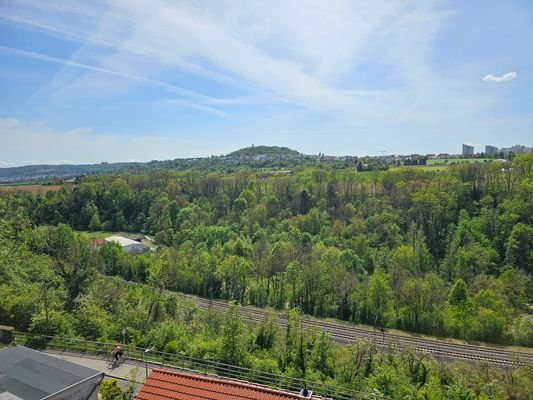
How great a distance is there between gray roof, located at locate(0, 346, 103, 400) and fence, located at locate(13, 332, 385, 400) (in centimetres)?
393

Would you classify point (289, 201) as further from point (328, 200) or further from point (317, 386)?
point (317, 386)

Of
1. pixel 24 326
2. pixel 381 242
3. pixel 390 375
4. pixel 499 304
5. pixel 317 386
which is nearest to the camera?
pixel 317 386

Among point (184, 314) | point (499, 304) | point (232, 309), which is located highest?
point (232, 309)

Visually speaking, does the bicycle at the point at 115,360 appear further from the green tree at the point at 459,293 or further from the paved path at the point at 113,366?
the green tree at the point at 459,293

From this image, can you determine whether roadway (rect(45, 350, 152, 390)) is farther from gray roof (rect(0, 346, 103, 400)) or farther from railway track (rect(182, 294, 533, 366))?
railway track (rect(182, 294, 533, 366))

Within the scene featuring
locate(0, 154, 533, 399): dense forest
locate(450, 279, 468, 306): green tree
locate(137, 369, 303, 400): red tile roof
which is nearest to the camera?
locate(137, 369, 303, 400): red tile roof

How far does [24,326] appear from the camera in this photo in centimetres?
1962

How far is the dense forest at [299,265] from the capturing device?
20922 millimetres

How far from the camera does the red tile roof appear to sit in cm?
866

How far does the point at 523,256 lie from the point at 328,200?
109 feet

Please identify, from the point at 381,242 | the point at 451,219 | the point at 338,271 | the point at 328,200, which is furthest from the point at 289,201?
the point at 338,271

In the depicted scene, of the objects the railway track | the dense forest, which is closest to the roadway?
the dense forest

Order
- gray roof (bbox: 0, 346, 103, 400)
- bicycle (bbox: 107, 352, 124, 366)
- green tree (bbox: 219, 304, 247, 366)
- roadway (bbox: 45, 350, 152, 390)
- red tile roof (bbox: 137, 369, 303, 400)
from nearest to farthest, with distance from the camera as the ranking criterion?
red tile roof (bbox: 137, 369, 303, 400)
gray roof (bbox: 0, 346, 103, 400)
roadway (bbox: 45, 350, 152, 390)
bicycle (bbox: 107, 352, 124, 366)
green tree (bbox: 219, 304, 247, 366)

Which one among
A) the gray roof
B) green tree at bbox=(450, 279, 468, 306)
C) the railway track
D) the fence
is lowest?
the railway track
